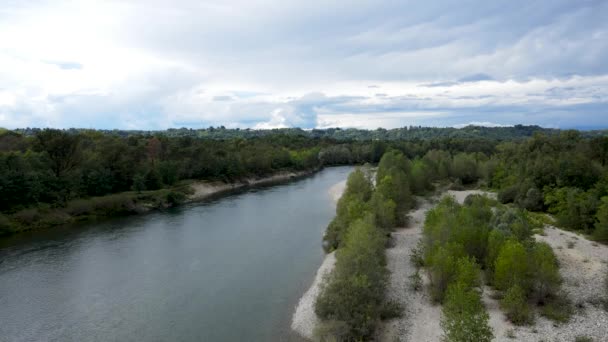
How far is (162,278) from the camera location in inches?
1200

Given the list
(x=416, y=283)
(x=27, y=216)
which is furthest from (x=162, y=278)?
(x=27, y=216)

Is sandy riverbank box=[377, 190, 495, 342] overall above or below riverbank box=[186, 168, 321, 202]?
above

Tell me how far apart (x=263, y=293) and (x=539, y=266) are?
16257 millimetres

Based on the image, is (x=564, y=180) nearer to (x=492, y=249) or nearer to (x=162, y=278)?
(x=492, y=249)

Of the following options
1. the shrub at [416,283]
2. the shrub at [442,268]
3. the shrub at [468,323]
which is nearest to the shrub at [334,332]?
the shrub at [468,323]

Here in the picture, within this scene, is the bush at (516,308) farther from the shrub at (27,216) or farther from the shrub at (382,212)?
the shrub at (27,216)

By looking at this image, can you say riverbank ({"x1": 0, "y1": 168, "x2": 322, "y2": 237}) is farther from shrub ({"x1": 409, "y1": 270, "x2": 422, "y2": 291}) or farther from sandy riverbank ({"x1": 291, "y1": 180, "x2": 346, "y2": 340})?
shrub ({"x1": 409, "y1": 270, "x2": 422, "y2": 291})

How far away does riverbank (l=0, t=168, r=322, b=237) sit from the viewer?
4544 centimetres

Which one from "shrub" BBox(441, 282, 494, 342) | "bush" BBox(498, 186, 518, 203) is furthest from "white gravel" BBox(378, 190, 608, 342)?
"bush" BBox(498, 186, 518, 203)

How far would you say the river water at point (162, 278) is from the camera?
22.4 metres

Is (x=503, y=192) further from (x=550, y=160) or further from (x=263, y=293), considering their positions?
(x=263, y=293)

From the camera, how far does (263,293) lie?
26688 mm

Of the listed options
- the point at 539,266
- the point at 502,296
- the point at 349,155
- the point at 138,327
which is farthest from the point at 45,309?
the point at 349,155

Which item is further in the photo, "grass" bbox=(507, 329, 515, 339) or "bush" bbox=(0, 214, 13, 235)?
"bush" bbox=(0, 214, 13, 235)
